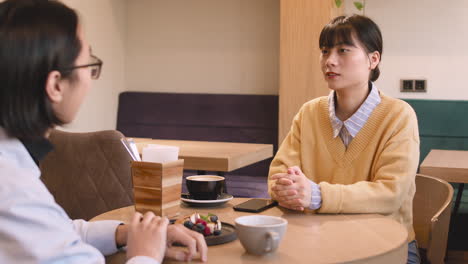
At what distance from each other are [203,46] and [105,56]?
0.82 metres

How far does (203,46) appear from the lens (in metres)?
4.96

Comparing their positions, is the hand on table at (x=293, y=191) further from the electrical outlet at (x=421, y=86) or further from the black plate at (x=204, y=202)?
the electrical outlet at (x=421, y=86)

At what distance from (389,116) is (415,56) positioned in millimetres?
2754

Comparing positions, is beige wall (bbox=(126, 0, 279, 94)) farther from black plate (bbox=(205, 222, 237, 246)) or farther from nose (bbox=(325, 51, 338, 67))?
black plate (bbox=(205, 222, 237, 246))

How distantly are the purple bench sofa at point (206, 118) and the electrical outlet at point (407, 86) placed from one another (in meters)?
0.95

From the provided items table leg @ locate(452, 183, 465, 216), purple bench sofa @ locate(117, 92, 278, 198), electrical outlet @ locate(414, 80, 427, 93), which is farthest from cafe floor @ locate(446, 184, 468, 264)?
purple bench sofa @ locate(117, 92, 278, 198)

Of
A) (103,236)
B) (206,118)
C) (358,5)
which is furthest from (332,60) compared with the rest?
(206,118)

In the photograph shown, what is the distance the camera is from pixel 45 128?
37.0 inches

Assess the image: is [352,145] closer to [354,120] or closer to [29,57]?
[354,120]

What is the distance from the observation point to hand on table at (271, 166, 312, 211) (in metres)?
1.51

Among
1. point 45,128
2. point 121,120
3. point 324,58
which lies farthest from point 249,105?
point 45,128

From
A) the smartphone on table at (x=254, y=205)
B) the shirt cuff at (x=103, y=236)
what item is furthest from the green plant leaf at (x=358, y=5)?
the shirt cuff at (x=103, y=236)

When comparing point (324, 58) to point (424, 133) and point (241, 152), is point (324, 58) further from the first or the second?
point (424, 133)

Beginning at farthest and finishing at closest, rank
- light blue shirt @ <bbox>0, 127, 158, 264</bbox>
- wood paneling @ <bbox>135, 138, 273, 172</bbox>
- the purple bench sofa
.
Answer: the purple bench sofa → wood paneling @ <bbox>135, 138, 273, 172</bbox> → light blue shirt @ <bbox>0, 127, 158, 264</bbox>
